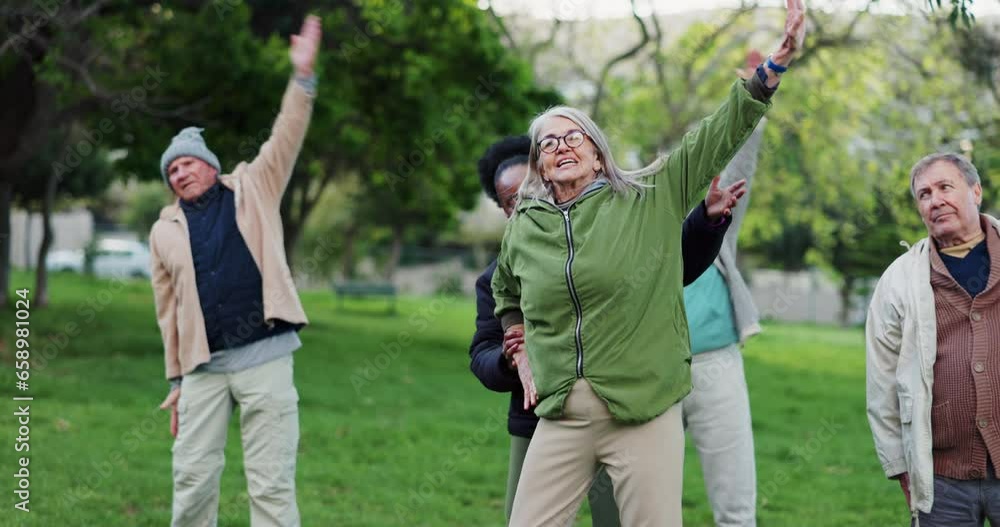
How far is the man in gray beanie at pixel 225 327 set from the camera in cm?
534

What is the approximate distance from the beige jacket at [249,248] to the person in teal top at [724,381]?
6.09ft

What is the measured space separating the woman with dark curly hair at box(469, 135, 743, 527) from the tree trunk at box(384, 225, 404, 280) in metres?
36.3

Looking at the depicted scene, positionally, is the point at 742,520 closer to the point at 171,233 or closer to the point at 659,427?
the point at 659,427

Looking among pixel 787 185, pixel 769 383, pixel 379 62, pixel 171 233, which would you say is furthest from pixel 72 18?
pixel 787 185

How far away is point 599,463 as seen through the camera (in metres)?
3.82

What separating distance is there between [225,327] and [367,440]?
5.39 metres

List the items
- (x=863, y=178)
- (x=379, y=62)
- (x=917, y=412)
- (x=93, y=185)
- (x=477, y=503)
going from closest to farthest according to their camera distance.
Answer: (x=917, y=412)
(x=477, y=503)
(x=379, y=62)
(x=863, y=178)
(x=93, y=185)

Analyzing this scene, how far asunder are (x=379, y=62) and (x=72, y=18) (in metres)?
4.22

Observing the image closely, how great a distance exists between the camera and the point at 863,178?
26828 mm

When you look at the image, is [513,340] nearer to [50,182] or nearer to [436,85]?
[436,85]

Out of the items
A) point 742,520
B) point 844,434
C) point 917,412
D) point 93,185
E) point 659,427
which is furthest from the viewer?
point 93,185

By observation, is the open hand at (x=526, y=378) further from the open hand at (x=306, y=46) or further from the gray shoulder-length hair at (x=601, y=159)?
the open hand at (x=306, y=46)

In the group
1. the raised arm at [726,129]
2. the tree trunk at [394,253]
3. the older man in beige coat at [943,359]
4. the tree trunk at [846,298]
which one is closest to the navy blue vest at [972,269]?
the older man in beige coat at [943,359]

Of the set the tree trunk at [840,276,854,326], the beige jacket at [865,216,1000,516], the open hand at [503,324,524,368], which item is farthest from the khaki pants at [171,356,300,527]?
the tree trunk at [840,276,854,326]
